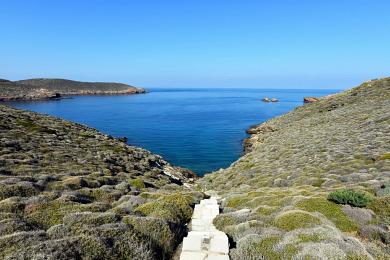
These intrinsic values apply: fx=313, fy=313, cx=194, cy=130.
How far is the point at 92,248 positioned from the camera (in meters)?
8.66

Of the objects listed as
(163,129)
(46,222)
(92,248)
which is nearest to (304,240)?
(92,248)

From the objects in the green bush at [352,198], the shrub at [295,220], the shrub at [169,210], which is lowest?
the shrub at [169,210]

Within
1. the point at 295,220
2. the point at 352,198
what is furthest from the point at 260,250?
the point at 352,198

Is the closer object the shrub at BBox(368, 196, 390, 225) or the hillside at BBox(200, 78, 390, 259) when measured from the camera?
the hillside at BBox(200, 78, 390, 259)

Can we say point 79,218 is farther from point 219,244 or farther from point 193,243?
point 219,244

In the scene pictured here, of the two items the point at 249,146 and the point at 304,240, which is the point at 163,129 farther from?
the point at 304,240

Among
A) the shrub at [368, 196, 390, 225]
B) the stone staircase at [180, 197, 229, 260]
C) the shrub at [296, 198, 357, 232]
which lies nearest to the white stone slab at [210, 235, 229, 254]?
the stone staircase at [180, 197, 229, 260]

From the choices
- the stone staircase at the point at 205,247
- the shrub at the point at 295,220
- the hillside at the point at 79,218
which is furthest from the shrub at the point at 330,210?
the hillside at the point at 79,218

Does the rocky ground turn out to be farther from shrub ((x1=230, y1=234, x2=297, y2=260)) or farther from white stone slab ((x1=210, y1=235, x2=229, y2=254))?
white stone slab ((x1=210, y1=235, x2=229, y2=254))

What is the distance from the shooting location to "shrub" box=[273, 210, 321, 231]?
1144cm

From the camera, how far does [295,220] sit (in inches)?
464

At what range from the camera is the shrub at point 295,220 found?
1144cm

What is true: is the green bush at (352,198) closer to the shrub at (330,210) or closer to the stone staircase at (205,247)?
the shrub at (330,210)

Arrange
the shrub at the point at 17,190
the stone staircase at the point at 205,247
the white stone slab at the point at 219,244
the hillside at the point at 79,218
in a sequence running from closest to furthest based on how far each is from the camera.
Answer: the hillside at the point at 79,218 < the stone staircase at the point at 205,247 < the white stone slab at the point at 219,244 < the shrub at the point at 17,190
